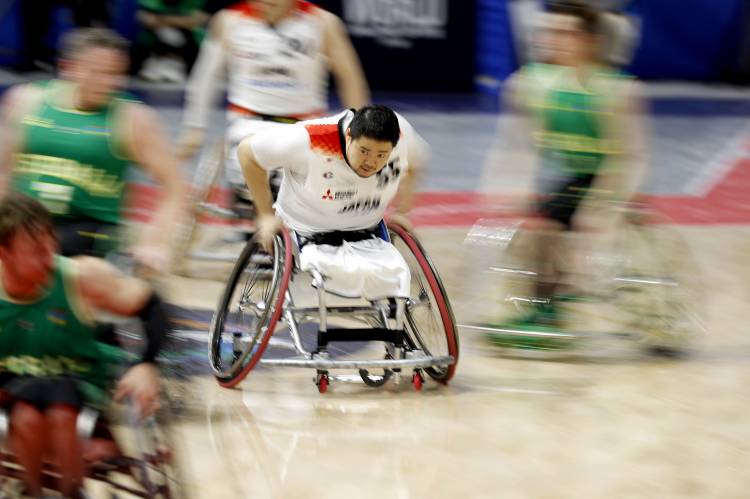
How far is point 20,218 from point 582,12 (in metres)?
2.97

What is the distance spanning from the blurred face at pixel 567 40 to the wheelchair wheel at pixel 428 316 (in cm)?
106

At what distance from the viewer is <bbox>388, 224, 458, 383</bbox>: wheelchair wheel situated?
4988mm

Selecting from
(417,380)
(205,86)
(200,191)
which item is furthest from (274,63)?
(417,380)

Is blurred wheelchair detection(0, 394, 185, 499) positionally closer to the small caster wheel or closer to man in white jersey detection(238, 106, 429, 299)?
man in white jersey detection(238, 106, 429, 299)

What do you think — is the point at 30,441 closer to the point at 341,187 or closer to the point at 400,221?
the point at 341,187

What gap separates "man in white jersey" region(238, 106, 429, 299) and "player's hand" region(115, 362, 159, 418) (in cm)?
170

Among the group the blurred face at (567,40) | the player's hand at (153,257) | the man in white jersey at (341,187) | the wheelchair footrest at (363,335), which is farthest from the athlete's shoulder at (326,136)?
the blurred face at (567,40)

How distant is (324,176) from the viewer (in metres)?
5.07

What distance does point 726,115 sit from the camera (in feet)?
39.1

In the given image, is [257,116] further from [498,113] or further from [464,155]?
[498,113]

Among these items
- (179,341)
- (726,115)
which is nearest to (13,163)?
(179,341)

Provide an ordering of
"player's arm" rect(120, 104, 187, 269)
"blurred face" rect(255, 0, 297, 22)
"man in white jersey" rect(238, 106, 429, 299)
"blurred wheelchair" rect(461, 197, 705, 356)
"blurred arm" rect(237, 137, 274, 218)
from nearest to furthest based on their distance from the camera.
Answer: "player's arm" rect(120, 104, 187, 269), "man in white jersey" rect(238, 106, 429, 299), "blurred arm" rect(237, 137, 274, 218), "blurred wheelchair" rect(461, 197, 705, 356), "blurred face" rect(255, 0, 297, 22)

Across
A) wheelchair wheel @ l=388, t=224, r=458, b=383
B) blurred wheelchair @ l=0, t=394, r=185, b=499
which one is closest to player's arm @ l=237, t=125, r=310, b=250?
wheelchair wheel @ l=388, t=224, r=458, b=383

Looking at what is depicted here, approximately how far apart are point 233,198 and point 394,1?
5.87 meters
